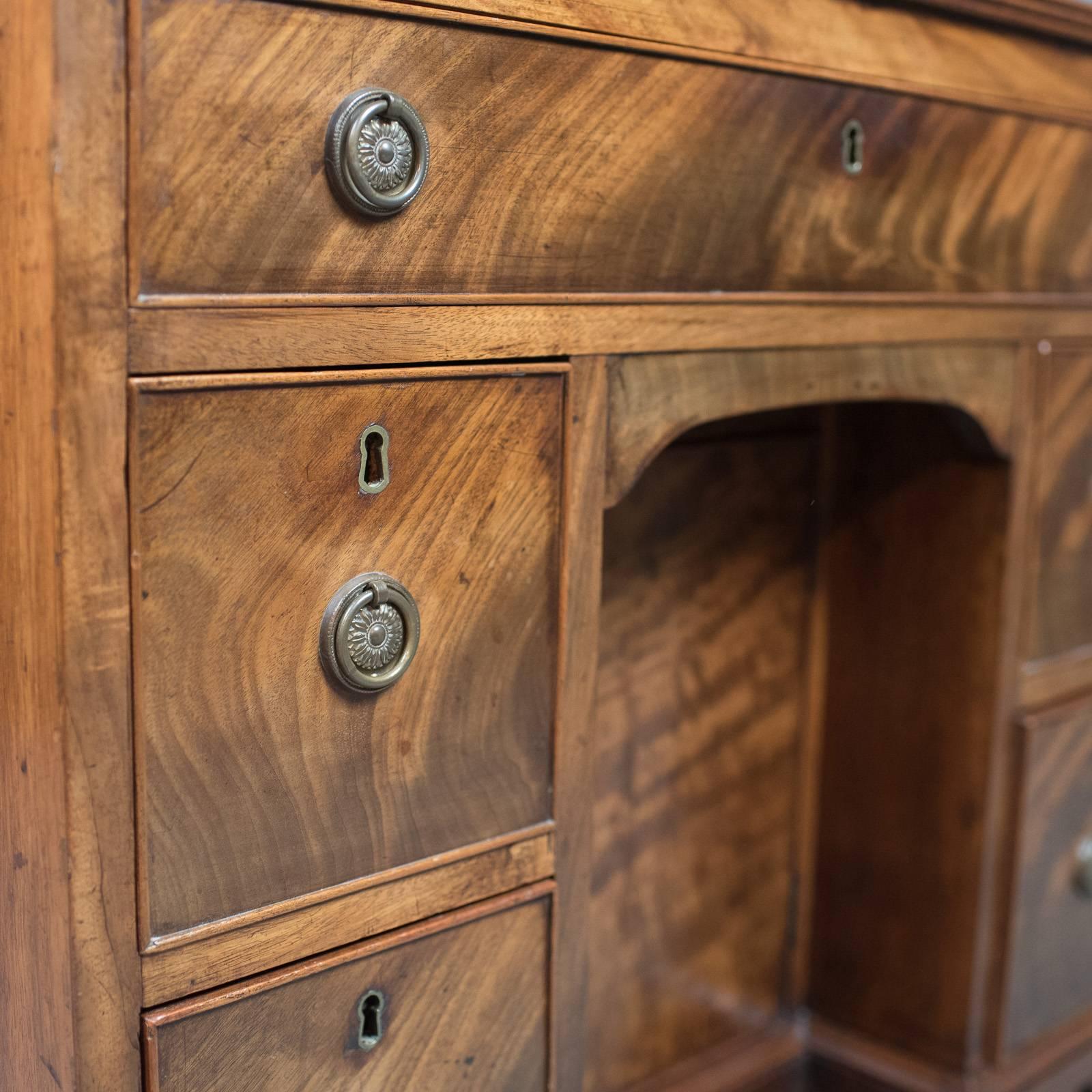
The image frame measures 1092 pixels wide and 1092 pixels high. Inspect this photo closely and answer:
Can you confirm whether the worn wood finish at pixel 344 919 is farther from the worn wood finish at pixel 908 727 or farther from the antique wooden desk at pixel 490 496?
the worn wood finish at pixel 908 727

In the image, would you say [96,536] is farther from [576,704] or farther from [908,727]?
[908,727]

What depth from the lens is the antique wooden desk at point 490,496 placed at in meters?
0.67

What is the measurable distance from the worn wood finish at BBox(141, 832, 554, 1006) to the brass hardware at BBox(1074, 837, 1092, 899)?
27.2 inches

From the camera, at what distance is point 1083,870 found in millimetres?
1344

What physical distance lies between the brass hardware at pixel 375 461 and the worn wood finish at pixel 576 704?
5.2 inches

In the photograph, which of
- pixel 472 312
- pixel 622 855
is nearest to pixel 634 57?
pixel 472 312

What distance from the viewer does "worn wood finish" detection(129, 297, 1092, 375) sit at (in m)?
0.68

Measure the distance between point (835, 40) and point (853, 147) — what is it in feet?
0.25

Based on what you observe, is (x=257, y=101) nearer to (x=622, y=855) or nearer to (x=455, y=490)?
(x=455, y=490)

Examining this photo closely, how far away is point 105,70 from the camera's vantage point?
0.63 metres

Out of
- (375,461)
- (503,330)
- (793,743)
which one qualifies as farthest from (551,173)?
(793,743)

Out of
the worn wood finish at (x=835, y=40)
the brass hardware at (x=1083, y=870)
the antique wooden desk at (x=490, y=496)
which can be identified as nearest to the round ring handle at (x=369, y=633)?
the antique wooden desk at (x=490, y=496)

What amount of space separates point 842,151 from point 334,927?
64 cm

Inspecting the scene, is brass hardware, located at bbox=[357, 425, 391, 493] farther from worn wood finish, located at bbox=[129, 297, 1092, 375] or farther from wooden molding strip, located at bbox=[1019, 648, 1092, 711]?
wooden molding strip, located at bbox=[1019, 648, 1092, 711]
